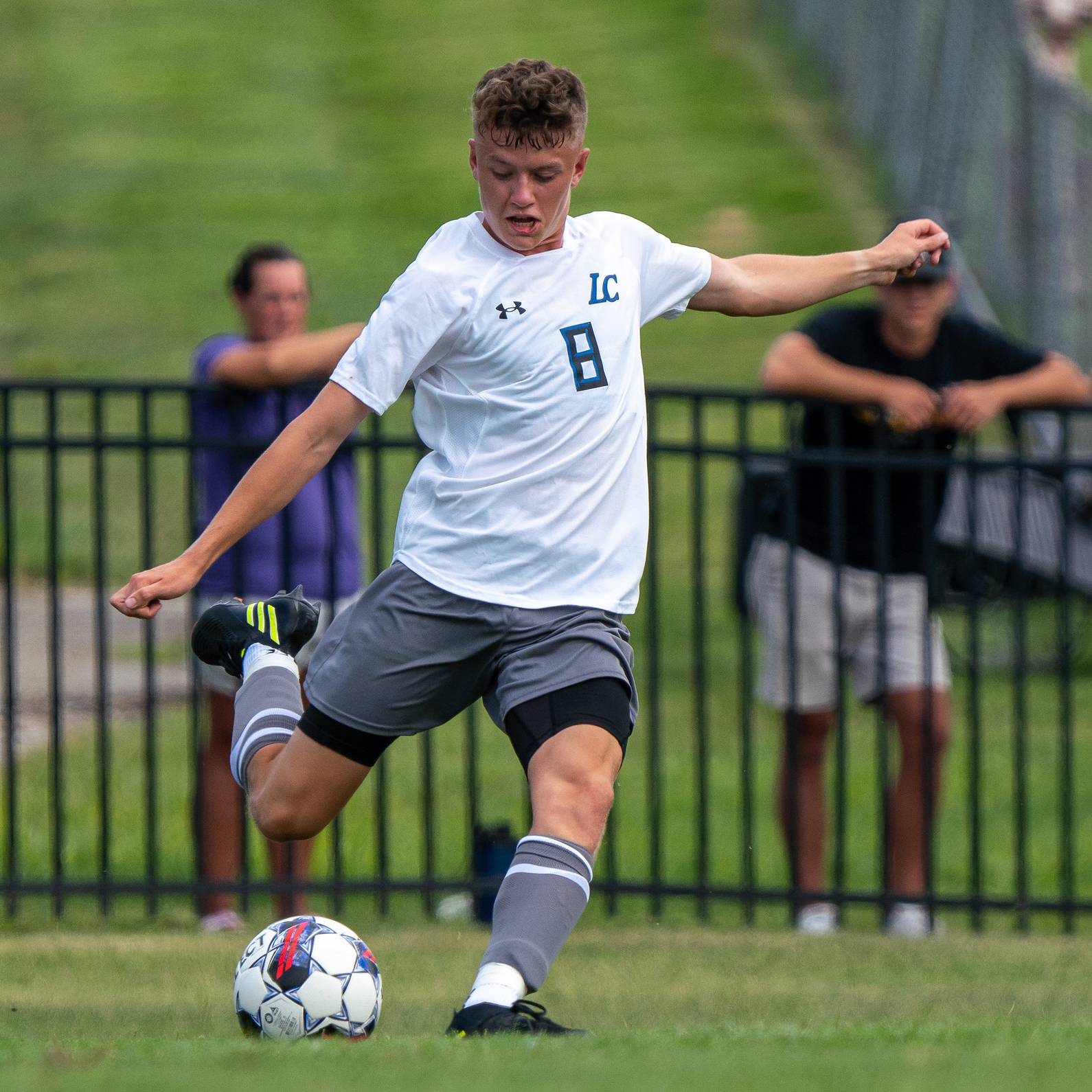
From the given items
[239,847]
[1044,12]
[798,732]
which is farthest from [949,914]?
[1044,12]

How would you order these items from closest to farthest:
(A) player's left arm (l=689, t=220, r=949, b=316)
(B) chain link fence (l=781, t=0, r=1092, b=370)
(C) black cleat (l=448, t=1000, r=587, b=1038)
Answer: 1. (C) black cleat (l=448, t=1000, r=587, b=1038)
2. (A) player's left arm (l=689, t=220, r=949, b=316)
3. (B) chain link fence (l=781, t=0, r=1092, b=370)

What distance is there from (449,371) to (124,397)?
49.7ft

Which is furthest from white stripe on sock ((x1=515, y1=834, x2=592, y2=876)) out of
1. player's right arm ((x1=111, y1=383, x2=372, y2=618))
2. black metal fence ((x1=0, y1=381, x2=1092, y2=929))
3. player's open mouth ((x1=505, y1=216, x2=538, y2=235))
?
black metal fence ((x1=0, y1=381, x2=1092, y2=929))

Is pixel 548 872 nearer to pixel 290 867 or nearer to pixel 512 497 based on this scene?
pixel 512 497

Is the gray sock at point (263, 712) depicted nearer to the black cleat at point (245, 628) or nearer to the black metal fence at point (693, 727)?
the black cleat at point (245, 628)

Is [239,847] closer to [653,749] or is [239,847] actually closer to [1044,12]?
[653,749]

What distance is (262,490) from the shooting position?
14.4 feet

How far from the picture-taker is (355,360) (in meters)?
4.40

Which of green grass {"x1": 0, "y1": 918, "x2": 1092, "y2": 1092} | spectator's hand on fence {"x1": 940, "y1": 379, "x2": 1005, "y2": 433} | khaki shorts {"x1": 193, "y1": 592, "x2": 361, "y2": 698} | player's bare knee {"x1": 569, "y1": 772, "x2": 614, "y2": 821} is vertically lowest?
green grass {"x1": 0, "y1": 918, "x2": 1092, "y2": 1092}

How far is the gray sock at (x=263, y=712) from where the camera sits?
191 inches

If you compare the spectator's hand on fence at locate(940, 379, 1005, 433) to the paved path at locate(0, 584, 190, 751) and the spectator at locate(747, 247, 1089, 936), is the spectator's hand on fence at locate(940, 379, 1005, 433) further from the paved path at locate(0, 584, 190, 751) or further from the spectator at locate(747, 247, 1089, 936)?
the paved path at locate(0, 584, 190, 751)

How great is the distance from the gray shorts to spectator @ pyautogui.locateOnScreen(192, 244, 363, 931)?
1.94m

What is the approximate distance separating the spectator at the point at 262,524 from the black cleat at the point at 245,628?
138 cm

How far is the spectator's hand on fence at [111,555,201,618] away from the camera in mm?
4391
